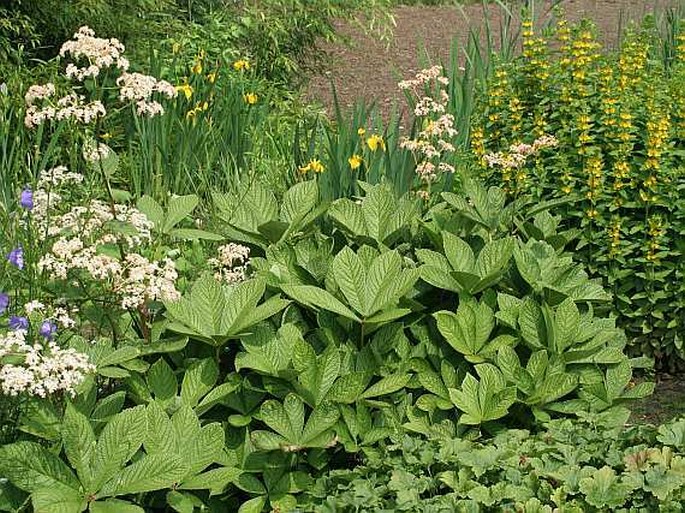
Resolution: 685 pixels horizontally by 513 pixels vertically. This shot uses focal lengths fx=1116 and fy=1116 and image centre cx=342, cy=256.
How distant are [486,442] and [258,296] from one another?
0.65 m

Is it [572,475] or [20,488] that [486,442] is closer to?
[572,475]

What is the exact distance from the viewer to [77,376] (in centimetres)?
226

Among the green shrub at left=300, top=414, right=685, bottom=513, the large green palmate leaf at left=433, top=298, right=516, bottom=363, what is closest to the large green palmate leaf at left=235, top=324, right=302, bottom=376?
the green shrub at left=300, top=414, right=685, bottom=513

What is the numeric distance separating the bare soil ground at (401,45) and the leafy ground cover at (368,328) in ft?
8.15

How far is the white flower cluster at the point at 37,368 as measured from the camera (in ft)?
7.13

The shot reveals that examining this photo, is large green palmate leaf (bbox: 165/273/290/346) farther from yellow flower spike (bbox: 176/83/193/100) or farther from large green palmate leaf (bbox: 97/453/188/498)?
yellow flower spike (bbox: 176/83/193/100)

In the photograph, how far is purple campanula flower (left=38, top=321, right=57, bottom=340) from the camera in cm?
248

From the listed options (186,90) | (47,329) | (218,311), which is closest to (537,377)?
(218,311)

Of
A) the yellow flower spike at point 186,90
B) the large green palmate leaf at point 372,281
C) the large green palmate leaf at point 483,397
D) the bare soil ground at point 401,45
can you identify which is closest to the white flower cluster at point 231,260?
the large green palmate leaf at point 372,281

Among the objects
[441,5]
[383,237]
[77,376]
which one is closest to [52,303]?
[77,376]

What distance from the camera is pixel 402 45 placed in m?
9.82

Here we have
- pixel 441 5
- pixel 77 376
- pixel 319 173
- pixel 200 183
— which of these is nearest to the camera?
pixel 77 376

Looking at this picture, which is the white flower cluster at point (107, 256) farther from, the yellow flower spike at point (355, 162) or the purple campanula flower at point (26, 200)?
the yellow flower spike at point (355, 162)

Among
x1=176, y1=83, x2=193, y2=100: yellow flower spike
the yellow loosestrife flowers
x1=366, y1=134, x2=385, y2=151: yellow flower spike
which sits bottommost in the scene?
the yellow loosestrife flowers
